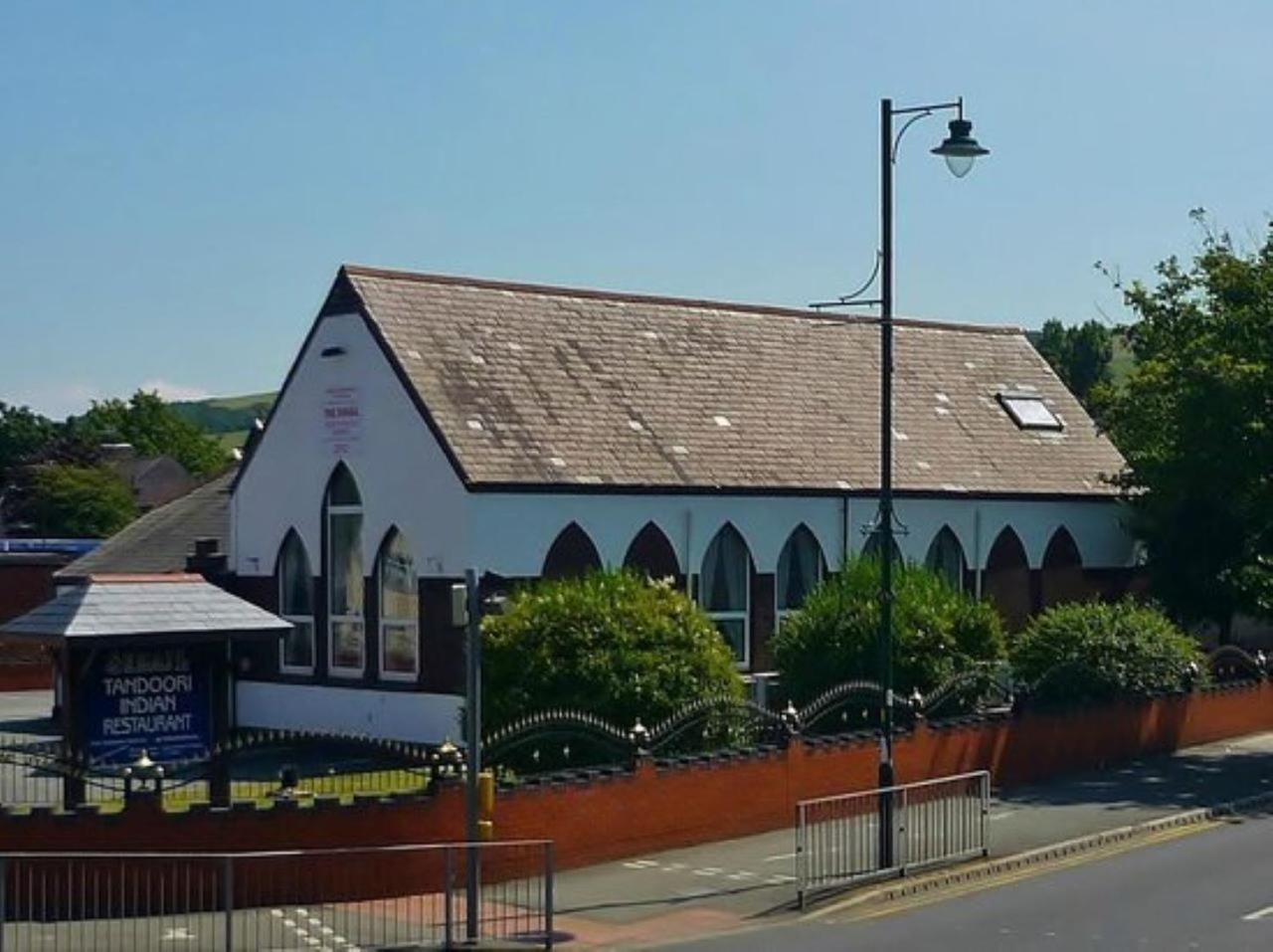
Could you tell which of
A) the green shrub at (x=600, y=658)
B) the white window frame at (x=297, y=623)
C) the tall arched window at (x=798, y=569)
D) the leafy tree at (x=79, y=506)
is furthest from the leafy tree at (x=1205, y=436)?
the leafy tree at (x=79, y=506)

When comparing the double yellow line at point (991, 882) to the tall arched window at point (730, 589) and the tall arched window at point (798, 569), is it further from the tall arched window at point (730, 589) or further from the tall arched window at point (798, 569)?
the tall arched window at point (798, 569)

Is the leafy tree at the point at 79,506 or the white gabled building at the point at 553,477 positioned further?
the leafy tree at the point at 79,506

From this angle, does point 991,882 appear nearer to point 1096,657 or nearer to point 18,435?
point 1096,657

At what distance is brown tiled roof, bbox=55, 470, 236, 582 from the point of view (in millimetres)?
41562

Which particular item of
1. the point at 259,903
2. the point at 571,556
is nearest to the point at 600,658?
the point at 259,903

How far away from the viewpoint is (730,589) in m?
38.9

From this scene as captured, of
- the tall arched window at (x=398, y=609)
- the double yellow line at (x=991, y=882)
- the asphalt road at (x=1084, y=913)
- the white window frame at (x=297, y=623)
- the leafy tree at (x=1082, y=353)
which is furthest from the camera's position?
the leafy tree at (x=1082, y=353)

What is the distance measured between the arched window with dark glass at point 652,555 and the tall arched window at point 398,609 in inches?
153

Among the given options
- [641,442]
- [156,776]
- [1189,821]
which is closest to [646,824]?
[156,776]

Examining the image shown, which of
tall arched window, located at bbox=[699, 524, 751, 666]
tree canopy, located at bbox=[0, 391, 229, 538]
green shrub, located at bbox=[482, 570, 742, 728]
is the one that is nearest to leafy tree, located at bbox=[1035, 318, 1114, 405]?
tree canopy, located at bbox=[0, 391, 229, 538]

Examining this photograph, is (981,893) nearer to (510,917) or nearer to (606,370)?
(510,917)

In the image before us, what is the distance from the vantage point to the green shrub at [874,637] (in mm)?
31188

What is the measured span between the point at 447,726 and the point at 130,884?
14.9 meters

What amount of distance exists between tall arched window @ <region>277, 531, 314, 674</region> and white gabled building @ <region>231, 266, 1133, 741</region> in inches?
2.1
